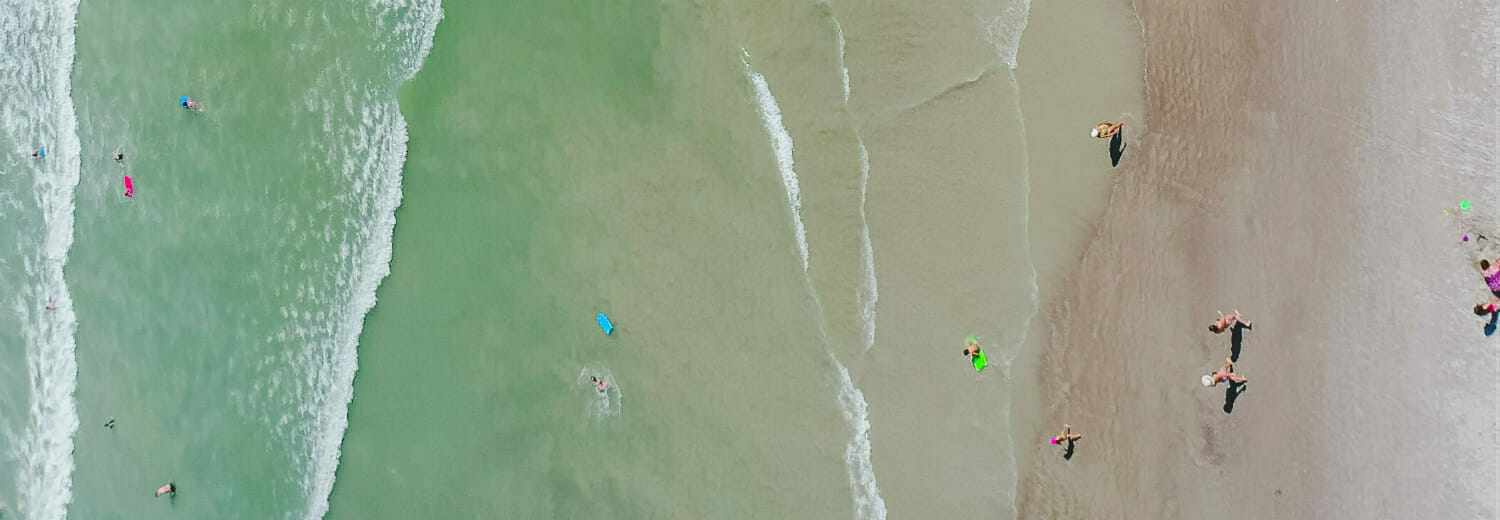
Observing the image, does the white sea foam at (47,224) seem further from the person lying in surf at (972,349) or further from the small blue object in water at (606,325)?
the person lying in surf at (972,349)

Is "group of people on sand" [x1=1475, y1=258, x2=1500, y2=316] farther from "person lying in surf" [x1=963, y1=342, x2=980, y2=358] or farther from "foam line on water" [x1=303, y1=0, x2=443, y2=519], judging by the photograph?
"foam line on water" [x1=303, y1=0, x2=443, y2=519]

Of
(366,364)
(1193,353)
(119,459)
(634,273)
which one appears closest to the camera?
(1193,353)

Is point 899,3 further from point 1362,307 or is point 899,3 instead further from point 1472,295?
point 1472,295

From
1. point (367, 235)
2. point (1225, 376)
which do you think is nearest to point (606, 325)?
point (367, 235)

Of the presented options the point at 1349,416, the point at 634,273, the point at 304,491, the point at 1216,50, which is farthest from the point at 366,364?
the point at 1349,416

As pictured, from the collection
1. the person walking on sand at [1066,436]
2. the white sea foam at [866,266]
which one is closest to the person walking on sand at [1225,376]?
the person walking on sand at [1066,436]

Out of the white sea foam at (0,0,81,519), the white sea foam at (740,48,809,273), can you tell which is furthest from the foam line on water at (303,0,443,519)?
the white sea foam at (740,48,809,273)
